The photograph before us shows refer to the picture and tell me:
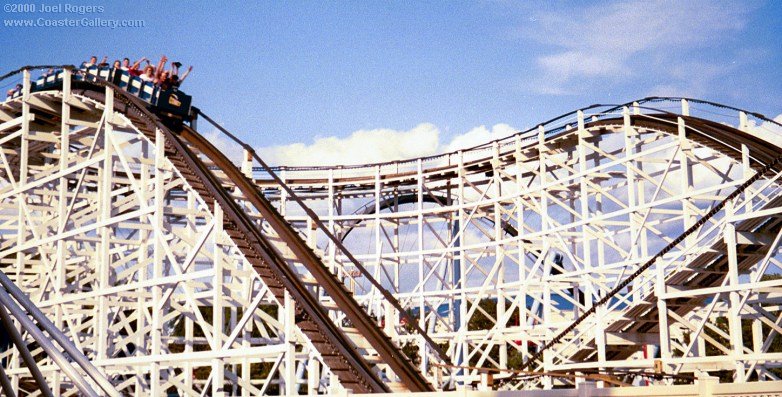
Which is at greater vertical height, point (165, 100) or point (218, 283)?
point (165, 100)

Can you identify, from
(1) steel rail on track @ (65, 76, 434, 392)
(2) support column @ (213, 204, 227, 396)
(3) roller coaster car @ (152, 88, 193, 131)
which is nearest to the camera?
(1) steel rail on track @ (65, 76, 434, 392)

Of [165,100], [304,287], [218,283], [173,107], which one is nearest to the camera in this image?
[304,287]

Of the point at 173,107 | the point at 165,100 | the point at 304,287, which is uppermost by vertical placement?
the point at 165,100

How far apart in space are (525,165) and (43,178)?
34.3 feet

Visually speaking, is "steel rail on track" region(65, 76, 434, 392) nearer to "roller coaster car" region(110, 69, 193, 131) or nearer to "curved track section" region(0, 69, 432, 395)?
"curved track section" region(0, 69, 432, 395)

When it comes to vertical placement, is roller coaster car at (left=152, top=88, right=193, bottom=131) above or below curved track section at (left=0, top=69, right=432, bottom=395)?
above

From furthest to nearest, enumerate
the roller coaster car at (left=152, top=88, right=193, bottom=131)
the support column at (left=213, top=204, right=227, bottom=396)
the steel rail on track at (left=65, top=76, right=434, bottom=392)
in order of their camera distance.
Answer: the roller coaster car at (left=152, top=88, right=193, bottom=131) < the support column at (left=213, top=204, right=227, bottom=396) < the steel rail on track at (left=65, top=76, right=434, bottom=392)

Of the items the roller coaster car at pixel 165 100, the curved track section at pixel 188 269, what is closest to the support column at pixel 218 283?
the curved track section at pixel 188 269

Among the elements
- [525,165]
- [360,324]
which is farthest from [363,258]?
[360,324]

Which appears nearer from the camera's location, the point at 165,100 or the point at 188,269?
the point at 188,269

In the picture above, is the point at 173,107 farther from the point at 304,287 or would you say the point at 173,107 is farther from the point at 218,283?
the point at 304,287

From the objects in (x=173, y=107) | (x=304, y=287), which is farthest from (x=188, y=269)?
(x=173, y=107)

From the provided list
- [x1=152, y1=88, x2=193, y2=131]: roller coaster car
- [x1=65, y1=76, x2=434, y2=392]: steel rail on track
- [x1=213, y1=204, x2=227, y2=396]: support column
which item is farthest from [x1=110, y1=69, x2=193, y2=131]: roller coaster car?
[x1=213, y1=204, x2=227, y2=396]: support column

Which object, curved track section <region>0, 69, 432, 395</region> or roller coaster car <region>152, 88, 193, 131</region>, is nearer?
curved track section <region>0, 69, 432, 395</region>
